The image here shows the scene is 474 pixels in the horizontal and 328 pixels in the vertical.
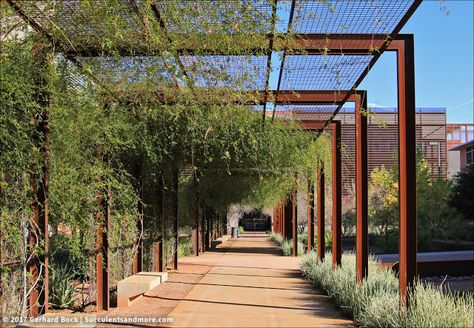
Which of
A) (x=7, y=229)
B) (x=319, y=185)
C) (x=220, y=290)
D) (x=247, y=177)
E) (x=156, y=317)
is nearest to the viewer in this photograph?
(x=7, y=229)

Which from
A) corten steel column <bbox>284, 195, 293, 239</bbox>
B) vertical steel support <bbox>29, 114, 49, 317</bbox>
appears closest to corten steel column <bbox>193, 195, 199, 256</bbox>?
corten steel column <bbox>284, 195, 293, 239</bbox>

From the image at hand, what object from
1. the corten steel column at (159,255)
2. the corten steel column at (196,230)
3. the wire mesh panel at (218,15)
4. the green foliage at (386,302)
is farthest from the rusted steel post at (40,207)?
the corten steel column at (196,230)

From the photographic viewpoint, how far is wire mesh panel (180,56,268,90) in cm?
759

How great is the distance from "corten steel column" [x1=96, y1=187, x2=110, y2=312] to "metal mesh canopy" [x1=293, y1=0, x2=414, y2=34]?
411 centimetres

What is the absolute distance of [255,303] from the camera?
9.69 m

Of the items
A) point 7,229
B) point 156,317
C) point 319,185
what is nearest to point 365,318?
point 156,317

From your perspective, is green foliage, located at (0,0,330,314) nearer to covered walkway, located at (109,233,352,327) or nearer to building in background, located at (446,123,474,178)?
covered walkway, located at (109,233,352,327)

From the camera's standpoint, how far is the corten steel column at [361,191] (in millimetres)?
9883

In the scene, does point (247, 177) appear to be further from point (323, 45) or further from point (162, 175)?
point (323, 45)

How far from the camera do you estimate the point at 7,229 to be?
6.14 metres

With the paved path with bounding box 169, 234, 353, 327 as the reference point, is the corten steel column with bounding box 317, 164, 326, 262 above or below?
above

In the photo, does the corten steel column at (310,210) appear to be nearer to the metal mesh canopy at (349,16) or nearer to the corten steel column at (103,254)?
the corten steel column at (103,254)

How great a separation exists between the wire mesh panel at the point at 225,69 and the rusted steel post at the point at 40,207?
6.31 ft

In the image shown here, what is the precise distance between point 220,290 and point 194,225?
35.6 feet
